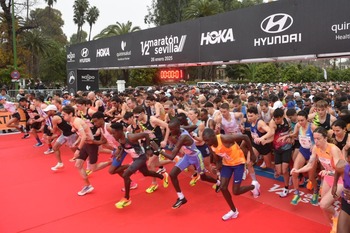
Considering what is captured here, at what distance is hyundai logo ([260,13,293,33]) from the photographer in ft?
26.0

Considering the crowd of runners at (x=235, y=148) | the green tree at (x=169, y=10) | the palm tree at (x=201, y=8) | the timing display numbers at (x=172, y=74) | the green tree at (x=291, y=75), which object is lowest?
the crowd of runners at (x=235, y=148)

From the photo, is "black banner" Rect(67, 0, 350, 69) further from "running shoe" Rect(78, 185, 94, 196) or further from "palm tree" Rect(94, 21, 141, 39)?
"palm tree" Rect(94, 21, 141, 39)

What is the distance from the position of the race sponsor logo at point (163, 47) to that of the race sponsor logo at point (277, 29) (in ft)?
10.9

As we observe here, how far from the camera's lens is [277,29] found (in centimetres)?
816

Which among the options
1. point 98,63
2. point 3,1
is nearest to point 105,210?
point 98,63

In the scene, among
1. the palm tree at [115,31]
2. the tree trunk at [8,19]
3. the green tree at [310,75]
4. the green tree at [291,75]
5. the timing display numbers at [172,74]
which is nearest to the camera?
the timing display numbers at [172,74]

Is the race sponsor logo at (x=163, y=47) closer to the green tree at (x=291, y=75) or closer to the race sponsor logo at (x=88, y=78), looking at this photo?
the race sponsor logo at (x=88, y=78)

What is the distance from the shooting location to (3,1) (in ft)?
86.6

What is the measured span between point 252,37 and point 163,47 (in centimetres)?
412

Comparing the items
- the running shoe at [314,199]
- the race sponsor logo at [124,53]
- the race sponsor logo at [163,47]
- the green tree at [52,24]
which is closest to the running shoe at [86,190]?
the running shoe at [314,199]

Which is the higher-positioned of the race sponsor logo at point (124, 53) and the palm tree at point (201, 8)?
the palm tree at point (201, 8)

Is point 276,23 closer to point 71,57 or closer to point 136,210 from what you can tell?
point 136,210

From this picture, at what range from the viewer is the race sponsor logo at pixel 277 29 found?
310 inches

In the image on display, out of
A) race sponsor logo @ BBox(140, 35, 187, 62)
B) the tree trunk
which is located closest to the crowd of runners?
race sponsor logo @ BBox(140, 35, 187, 62)
